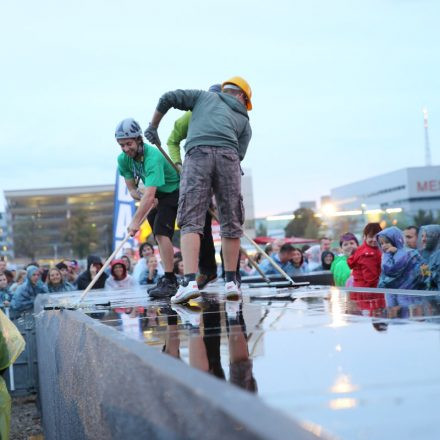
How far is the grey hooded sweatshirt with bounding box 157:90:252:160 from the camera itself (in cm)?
596

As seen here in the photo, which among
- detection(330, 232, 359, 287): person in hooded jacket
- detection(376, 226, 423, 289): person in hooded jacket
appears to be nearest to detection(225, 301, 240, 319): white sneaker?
detection(376, 226, 423, 289): person in hooded jacket

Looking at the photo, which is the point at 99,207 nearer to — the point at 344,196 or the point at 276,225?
the point at 276,225

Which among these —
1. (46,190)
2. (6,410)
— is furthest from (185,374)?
(46,190)

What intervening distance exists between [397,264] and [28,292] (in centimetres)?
709

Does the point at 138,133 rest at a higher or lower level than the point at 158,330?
higher

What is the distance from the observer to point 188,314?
16.0 ft

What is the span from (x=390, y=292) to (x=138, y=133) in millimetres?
2572

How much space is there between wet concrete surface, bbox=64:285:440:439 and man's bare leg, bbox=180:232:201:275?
71 centimetres

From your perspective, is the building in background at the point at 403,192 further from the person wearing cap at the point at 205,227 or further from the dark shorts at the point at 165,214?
the dark shorts at the point at 165,214

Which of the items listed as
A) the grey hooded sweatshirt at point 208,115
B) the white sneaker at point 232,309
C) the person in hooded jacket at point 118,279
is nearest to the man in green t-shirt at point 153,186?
the grey hooded sweatshirt at point 208,115

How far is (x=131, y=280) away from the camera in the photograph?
12422mm

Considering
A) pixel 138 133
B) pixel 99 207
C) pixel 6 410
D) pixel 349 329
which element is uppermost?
pixel 99 207

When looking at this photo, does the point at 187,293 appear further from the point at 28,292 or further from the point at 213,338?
the point at 28,292

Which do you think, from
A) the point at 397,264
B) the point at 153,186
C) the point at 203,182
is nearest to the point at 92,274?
the point at 153,186
